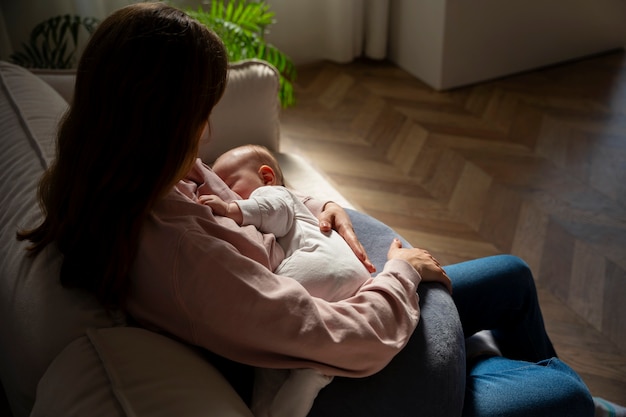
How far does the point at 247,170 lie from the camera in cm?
140

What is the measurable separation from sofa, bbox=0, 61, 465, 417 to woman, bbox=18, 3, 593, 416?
0.11ft

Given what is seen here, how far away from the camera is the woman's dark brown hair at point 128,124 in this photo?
84cm

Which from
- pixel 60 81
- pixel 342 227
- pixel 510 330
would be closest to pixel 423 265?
pixel 342 227

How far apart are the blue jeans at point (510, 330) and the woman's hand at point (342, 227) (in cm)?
22

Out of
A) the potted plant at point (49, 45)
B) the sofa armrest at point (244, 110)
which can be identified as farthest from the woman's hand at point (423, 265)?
the potted plant at point (49, 45)

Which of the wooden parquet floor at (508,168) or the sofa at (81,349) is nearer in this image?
the sofa at (81,349)

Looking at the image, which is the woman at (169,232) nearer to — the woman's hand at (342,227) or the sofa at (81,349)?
the sofa at (81,349)

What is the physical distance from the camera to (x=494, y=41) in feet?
10.2

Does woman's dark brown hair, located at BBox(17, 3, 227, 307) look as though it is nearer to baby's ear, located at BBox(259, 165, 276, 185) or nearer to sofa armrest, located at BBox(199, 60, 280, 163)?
baby's ear, located at BBox(259, 165, 276, 185)

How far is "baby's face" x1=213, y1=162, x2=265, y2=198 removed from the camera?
1.34 m

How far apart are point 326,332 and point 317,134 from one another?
1.97 meters

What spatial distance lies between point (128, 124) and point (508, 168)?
1950 mm

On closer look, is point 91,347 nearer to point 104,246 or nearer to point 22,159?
point 104,246

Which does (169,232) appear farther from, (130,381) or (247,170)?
(247,170)
